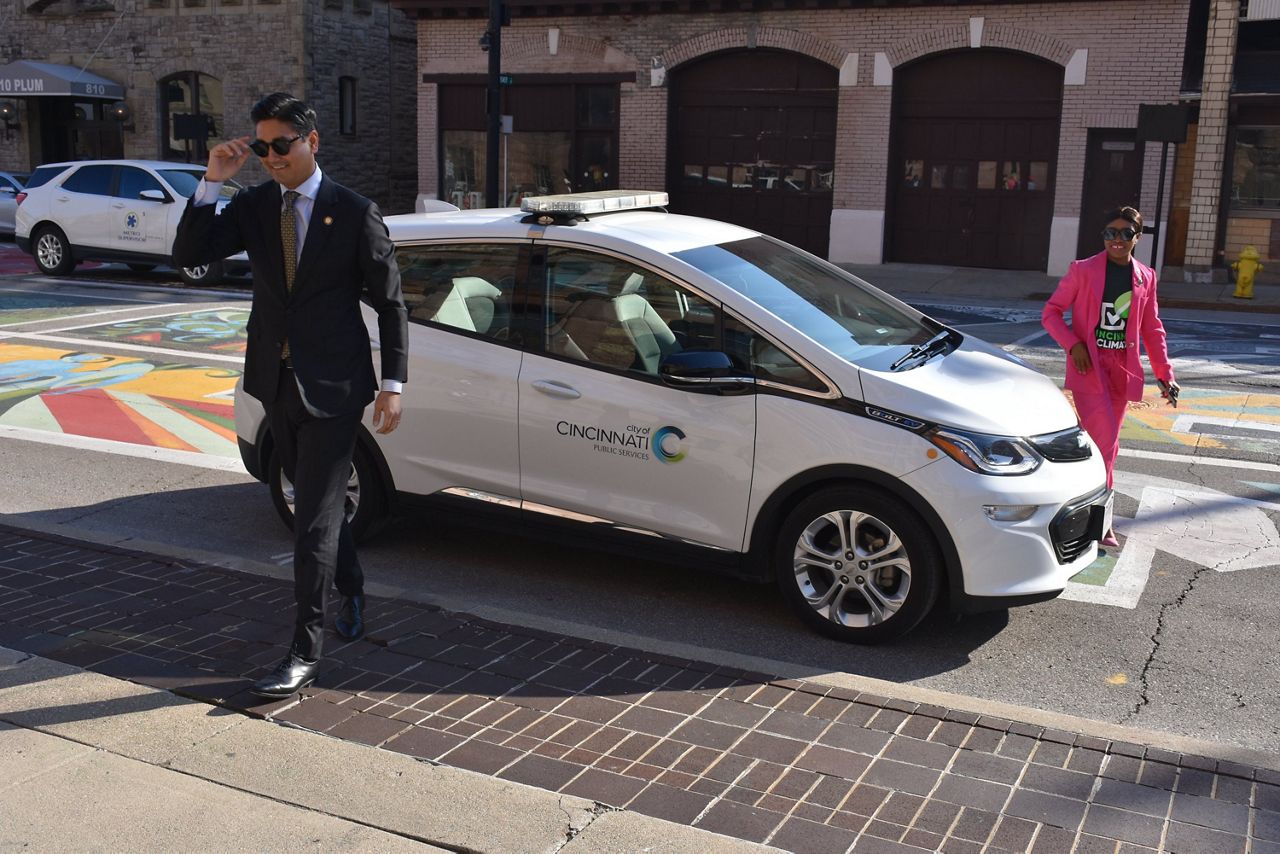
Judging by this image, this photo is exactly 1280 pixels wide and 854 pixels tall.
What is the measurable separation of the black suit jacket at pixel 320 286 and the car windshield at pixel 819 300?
5.50 feet

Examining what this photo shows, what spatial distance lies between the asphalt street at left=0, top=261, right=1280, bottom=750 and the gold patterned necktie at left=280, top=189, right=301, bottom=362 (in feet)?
5.62

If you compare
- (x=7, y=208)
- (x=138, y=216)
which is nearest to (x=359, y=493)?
(x=138, y=216)

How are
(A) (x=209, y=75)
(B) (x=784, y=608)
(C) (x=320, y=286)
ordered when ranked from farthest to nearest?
1. (A) (x=209, y=75)
2. (B) (x=784, y=608)
3. (C) (x=320, y=286)

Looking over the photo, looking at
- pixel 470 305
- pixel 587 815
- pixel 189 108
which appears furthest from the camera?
pixel 189 108

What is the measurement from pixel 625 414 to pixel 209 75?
2977 centimetres

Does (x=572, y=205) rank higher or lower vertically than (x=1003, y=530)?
higher

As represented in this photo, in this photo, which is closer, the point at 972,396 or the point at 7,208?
the point at 972,396

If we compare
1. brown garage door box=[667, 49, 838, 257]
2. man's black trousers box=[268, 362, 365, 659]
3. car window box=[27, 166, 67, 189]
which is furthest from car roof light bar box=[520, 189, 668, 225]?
brown garage door box=[667, 49, 838, 257]

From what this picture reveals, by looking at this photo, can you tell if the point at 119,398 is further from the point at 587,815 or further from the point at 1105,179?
the point at 1105,179

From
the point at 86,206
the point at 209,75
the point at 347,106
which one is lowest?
the point at 86,206

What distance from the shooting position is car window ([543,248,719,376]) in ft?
18.6

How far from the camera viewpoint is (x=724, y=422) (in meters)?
5.46

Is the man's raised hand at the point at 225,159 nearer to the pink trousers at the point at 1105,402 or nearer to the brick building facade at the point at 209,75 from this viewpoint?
the pink trousers at the point at 1105,402

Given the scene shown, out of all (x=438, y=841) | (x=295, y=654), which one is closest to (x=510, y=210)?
(x=295, y=654)
